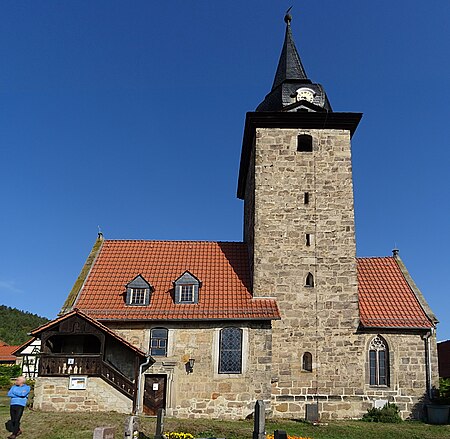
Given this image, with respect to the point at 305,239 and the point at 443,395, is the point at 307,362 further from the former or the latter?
the point at 443,395

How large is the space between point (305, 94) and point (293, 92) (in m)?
0.57

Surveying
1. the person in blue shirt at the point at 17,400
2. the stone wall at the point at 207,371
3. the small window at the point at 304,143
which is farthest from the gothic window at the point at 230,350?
the person in blue shirt at the point at 17,400

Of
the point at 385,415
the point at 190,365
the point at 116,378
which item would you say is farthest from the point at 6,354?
the point at 385,415

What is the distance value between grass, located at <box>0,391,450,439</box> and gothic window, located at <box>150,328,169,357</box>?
2.78 metres

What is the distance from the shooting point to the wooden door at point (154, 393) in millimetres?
19203

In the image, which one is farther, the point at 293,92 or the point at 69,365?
the point at 293,92

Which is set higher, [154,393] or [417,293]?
[417,293]

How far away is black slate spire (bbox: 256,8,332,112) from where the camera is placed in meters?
22.8

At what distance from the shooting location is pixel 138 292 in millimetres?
20844

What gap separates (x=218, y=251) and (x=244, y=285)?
9.57 feet

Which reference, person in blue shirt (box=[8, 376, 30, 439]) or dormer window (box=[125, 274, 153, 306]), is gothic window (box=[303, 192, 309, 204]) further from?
person in blue shirt (box=[8, 376, 30, 439])

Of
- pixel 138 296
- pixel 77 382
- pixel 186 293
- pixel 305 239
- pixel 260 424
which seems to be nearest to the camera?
pixel 260 424

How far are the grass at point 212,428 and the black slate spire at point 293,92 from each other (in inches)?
529

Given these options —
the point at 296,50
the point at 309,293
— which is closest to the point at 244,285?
the point at 309,293
